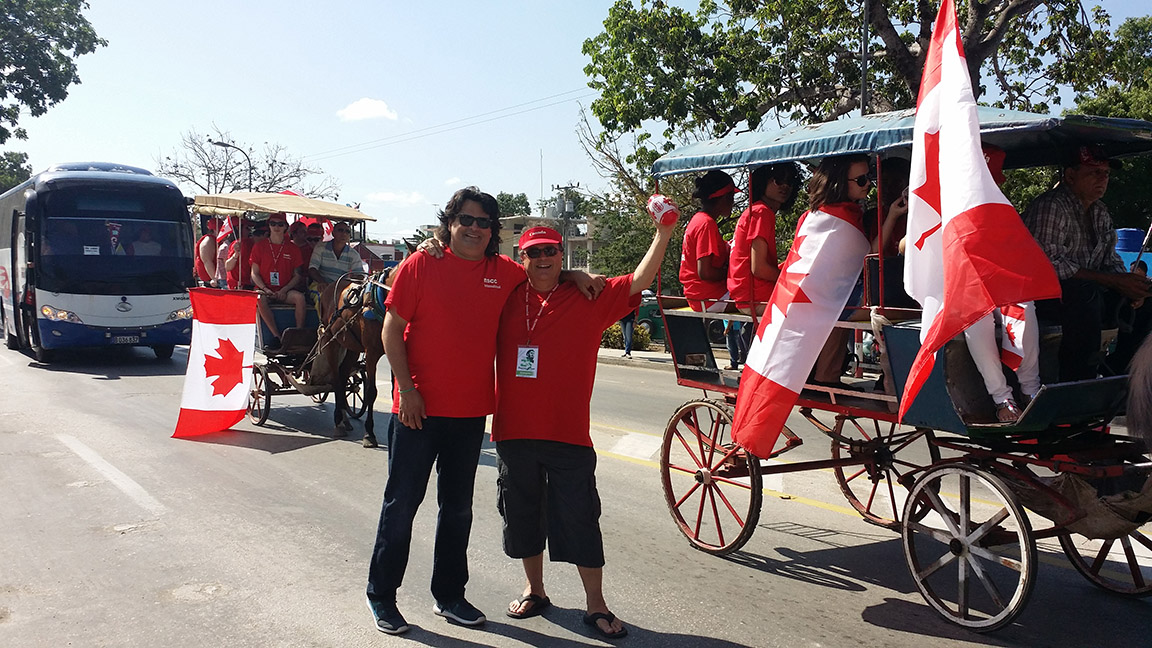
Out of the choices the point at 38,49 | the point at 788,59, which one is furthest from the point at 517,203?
the point at 788,59

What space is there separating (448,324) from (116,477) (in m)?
4.70

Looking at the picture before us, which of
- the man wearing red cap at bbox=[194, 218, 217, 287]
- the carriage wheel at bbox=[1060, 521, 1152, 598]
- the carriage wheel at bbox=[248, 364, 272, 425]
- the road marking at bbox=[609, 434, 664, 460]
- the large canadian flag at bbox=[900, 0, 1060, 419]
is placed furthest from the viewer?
the man wearing red cap at bbox=[194, 218, 217, 287]

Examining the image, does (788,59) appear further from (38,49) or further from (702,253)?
(38,49)

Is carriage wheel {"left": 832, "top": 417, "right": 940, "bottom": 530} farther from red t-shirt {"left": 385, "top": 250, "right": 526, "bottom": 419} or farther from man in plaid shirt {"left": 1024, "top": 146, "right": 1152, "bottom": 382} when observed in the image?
red t-shirt {"left": 385, "top": 250, "right": 526, "bottom": 419}

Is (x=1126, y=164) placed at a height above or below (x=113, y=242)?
above

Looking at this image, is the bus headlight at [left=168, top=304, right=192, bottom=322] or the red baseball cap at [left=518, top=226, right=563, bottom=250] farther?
the bus headlight at [left=168, top=304, right=192, bottom=322]

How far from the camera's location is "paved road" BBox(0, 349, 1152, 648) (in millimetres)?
4363

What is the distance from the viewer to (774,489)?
280 inches

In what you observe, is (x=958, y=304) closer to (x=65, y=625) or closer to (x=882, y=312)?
(x=882, y=312)

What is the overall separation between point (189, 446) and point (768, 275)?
6104 mm

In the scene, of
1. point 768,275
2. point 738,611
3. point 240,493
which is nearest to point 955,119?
point 768,275

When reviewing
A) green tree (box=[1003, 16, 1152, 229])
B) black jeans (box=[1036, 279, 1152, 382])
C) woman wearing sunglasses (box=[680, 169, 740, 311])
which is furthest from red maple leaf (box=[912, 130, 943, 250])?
green tree (box=[1003, 16, 1152, 229])

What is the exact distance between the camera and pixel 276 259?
36.2 ft

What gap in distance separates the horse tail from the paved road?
3.28 ft
